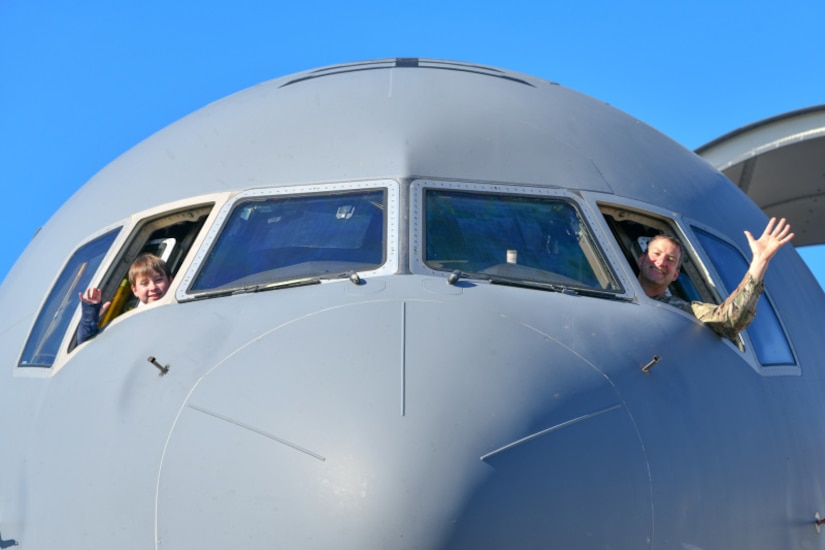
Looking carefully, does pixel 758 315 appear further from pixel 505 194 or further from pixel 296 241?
pixel 296 241

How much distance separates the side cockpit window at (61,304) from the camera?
6.93m

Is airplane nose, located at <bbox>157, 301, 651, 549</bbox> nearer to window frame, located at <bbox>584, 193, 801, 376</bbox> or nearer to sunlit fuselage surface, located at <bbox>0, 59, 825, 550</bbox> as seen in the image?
sunlit fuselage surface, located at <bbox>0, 59, 825, 550</bbox>

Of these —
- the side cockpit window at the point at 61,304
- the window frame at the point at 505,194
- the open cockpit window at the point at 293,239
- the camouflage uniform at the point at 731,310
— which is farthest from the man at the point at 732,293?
the side cockpit window at the point at 61,304

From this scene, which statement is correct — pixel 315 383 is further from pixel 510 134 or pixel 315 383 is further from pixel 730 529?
pixel 510 134

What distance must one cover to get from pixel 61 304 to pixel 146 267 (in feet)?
2.93

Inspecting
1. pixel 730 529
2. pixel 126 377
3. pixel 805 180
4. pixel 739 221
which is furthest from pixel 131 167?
pixel 805 180

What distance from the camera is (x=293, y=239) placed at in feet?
22.0

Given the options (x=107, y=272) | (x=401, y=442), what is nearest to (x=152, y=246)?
(x=107, y=272)

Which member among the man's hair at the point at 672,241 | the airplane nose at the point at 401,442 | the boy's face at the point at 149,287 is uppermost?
the man's hair at the point at 672,241

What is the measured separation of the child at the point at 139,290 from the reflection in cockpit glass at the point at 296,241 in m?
0.25

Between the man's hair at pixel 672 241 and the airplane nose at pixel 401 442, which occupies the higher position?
the man's hair at pixel 672 241

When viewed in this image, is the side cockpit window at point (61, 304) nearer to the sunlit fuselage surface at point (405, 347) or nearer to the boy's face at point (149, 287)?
the sunlit fuselage surface at point (405, 347)

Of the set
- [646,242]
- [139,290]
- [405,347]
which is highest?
[646,242]

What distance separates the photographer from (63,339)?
6.82 meters
